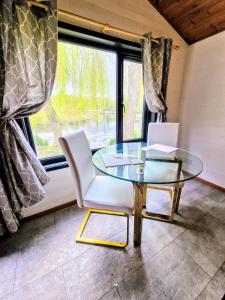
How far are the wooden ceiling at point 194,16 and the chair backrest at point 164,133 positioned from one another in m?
1.39

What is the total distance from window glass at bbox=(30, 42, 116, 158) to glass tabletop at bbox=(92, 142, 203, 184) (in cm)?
57

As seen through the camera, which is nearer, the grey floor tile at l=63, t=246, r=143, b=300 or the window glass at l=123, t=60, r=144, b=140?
the grey floor tile at l=63, t=246, r=143, b=300

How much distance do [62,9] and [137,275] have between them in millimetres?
2448

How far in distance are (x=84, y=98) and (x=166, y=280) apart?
77.5 inches

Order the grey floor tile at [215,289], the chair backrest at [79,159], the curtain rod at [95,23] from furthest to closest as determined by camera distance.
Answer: the curtain rod at [95,23] < the chair backrest at [79,159] < the grey floor tile at [215,289]

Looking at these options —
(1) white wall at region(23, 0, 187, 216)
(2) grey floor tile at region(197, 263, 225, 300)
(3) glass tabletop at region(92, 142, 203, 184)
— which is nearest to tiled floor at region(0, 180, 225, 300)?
(2) grey floor tile at region(197, 263, 225, 300)

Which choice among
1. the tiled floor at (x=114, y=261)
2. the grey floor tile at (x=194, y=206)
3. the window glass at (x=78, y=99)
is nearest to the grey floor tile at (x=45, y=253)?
the tiled floor at (x=114, y=261)

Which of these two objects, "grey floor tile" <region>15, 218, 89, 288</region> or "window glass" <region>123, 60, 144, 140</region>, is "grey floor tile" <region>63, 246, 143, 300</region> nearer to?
"grey floor tile" <region>15, 218, 89, 288</region>

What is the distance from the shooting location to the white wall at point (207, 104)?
80.8 inches

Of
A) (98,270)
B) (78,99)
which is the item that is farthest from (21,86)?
(98,270)

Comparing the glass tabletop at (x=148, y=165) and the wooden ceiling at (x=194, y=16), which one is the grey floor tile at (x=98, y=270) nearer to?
the glass tabletop at (x=148, y=165)

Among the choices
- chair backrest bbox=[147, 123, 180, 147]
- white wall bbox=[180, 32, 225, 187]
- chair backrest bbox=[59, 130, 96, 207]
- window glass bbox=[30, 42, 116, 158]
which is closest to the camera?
chair backrest bbox=[59, 130, 96, 207]

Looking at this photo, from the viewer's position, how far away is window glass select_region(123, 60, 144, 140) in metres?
2.17

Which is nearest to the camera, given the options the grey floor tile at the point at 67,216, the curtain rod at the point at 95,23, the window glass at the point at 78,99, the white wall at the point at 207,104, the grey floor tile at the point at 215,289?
the grey floor tile at the point at 215,289
